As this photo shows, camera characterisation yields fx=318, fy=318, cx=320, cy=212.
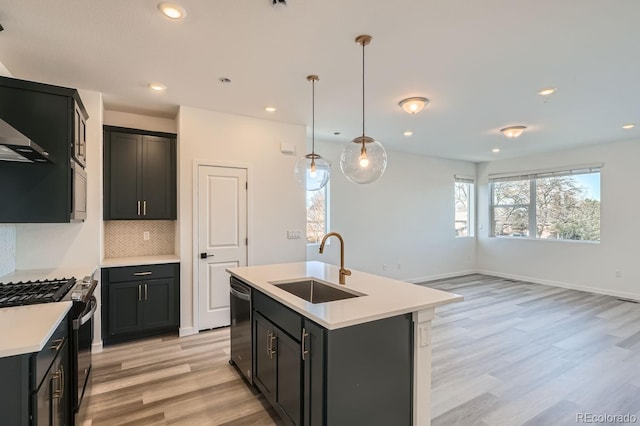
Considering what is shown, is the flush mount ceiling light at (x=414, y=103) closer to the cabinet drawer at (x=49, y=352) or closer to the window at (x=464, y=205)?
the cabinet drawer at (x=49, y=352)

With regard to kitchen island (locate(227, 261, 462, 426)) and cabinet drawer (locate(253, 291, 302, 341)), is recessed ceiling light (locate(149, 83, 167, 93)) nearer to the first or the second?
cabinet drawer (locate(253, 291, 302, 341))

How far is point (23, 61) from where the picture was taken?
2682mm

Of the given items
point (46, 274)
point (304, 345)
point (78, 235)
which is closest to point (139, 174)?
point (78, 235)

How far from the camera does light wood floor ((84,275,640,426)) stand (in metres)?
2.30

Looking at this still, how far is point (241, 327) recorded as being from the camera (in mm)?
2775

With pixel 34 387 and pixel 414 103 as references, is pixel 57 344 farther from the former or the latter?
pixel 414 103

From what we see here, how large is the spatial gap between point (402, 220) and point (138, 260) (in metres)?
4.81

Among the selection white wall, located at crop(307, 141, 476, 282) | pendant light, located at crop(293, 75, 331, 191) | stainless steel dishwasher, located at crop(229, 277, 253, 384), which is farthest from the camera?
white wall, located at crop(307, 141, 476, 282)

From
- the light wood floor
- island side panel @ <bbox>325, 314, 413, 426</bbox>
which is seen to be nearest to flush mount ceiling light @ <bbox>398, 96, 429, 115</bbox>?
island side panel @ <bbox>325, 314, 413, 426</bbox>

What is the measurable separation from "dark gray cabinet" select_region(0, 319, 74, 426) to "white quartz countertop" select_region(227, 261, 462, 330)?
117 centimetres

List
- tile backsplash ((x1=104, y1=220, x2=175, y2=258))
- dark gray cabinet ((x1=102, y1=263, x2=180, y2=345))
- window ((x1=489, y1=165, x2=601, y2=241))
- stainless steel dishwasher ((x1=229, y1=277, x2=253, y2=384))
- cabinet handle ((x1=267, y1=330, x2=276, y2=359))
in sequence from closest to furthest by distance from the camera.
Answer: cabinet handle ((x1=267, y1=330, x2=276, y2=359))
stainless steel dishwasher ((x1=229, y1=277, x2=253, y2=384))
dark gray cabinet ((x1=102, y1=263, x2=180, y2=345))
tile backsplash ((x1=104, y1=220, x2=175, y2=258))
window ((x1=489, y1=165, x2=601, y2=241))

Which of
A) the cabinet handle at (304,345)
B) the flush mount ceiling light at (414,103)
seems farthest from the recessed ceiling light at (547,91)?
the cabinet handle at (304,345)

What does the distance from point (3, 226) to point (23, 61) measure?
143 centimetres

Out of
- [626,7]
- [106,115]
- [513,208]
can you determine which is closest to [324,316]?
[626,7]
